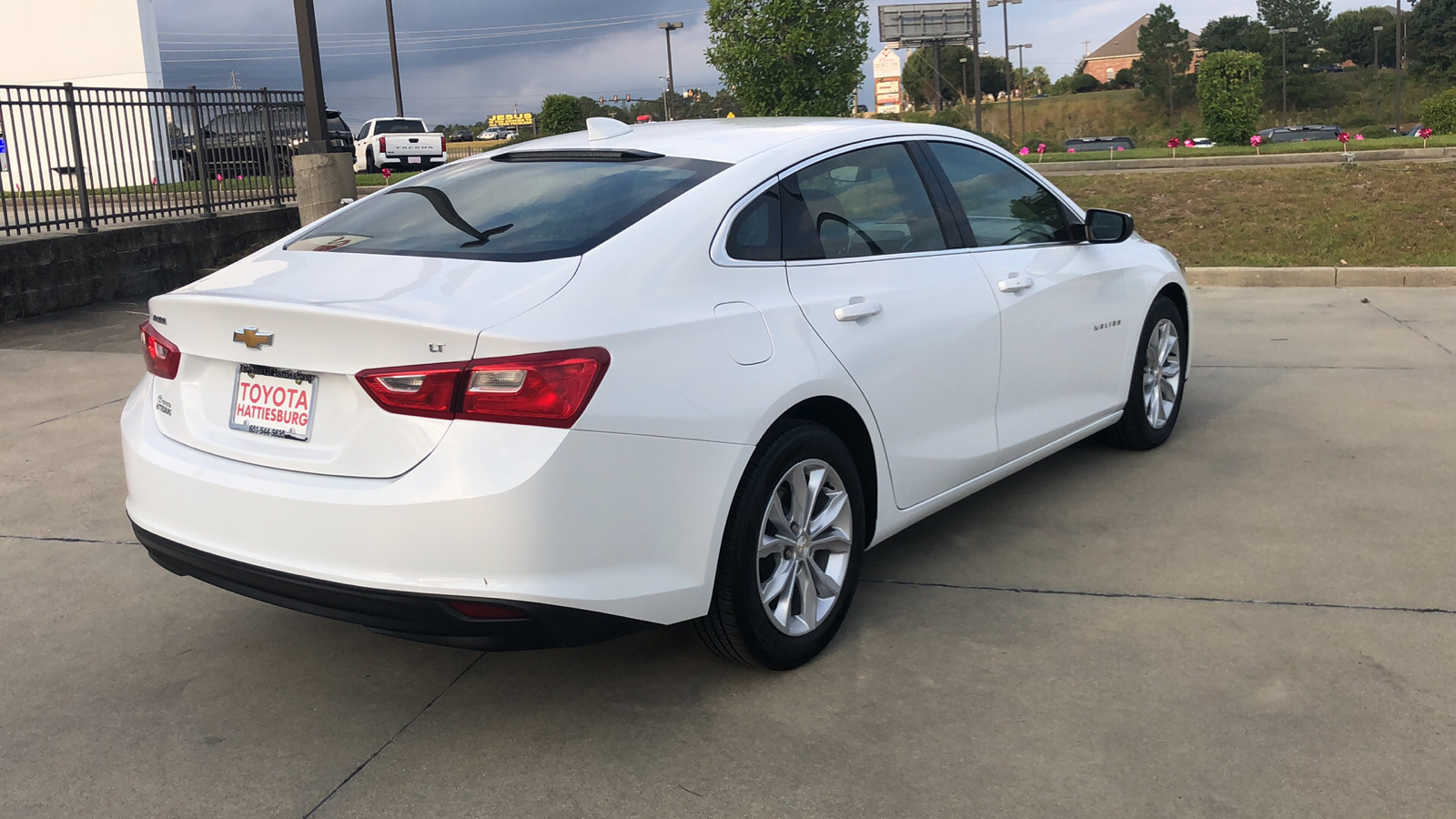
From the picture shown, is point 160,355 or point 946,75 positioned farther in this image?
point 946,75

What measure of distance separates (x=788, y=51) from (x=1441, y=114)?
77.2 ft

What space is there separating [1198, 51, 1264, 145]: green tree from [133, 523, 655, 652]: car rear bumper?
48.1 metres

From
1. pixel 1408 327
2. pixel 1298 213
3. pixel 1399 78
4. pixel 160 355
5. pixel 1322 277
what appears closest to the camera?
pixel 160 355

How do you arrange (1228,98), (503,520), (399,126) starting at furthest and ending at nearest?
(1228,98), (399,126), (503,520)

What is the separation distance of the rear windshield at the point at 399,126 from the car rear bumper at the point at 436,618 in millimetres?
30776

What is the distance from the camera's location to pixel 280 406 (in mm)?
2986

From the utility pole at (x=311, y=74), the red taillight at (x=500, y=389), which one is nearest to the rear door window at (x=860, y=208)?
the red taillight at (x=500, y=389)

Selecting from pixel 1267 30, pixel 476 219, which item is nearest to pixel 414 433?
pixel 476 219

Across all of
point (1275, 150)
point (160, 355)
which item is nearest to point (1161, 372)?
point (160, 355)

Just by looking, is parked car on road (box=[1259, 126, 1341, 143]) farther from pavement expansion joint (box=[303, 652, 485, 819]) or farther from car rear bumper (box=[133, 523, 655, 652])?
car rear bumper (box=[133, 523, 655, 652])

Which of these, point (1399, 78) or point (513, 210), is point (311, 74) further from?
point (1399, 78)

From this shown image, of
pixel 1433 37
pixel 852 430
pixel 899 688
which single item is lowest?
pixel 899 688

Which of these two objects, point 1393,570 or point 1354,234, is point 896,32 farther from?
point 1393,570

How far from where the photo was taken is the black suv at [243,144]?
13.3 meters
